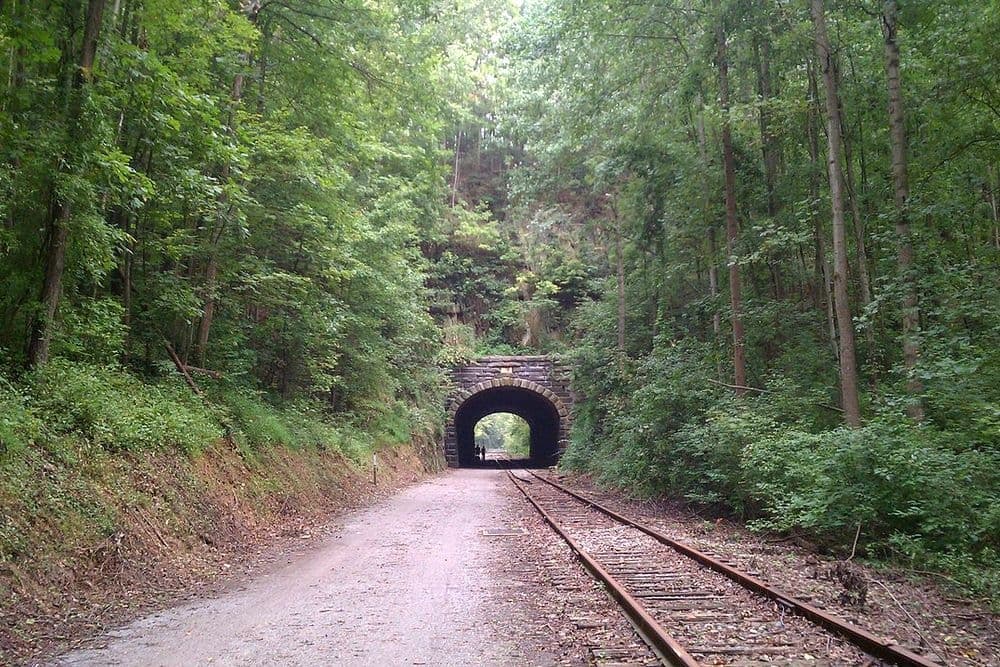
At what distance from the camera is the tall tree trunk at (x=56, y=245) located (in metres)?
6.96

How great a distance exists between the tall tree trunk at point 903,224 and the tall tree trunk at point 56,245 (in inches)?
400

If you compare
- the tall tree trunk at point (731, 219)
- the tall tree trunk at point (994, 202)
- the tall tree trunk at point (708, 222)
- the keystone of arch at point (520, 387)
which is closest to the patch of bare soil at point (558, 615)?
the tall tree trunk at point (731, 219)

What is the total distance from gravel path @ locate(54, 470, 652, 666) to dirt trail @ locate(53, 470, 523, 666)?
10 millimetres

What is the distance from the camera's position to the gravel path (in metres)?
4.50

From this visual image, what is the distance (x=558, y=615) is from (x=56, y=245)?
647 cm

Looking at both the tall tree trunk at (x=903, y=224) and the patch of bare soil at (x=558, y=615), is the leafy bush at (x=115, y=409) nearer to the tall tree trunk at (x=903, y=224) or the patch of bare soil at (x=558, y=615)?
the patch of bare soil at (x=558, y=615)

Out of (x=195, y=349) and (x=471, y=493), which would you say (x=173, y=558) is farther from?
(x=471, y=493)

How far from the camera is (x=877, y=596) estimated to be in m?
5.76

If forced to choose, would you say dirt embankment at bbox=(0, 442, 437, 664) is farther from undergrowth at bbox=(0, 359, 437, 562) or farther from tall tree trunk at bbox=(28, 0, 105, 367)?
tall tree trunk at bbox=(28, 0, 105, 367)

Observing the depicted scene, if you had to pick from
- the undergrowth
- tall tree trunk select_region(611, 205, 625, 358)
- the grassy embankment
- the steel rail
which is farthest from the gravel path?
tall tree trunk select_region(611, 205, 625, 358)

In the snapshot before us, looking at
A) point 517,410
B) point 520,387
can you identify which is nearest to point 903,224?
point 520,387

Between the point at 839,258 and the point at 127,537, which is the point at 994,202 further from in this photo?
the point at 127,537

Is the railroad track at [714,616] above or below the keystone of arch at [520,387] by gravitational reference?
below

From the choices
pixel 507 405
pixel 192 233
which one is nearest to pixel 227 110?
pixel 192 233
